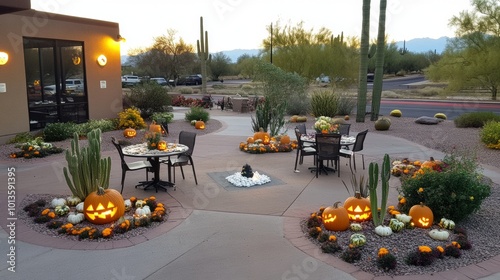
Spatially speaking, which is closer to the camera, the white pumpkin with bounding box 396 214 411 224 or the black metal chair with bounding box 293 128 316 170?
the white pumpkin with bounding box 396 214 411 224

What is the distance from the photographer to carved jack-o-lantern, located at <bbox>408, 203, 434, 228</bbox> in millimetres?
5355

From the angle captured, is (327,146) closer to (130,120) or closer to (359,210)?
(359,210)

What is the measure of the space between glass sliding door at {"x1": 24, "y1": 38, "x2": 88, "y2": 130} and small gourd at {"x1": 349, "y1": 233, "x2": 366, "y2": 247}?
1118 centimetres

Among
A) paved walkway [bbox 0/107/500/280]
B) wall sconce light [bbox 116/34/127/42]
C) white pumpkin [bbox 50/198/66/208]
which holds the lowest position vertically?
paved walkway [bbox 0/107/500/280]

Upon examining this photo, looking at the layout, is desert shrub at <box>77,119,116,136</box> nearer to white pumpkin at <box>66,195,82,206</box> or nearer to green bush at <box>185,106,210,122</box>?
green bush at <box>185,106,210,122</box>

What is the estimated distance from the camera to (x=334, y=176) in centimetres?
841

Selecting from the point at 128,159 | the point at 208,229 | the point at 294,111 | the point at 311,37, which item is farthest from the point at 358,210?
the point at 311,37

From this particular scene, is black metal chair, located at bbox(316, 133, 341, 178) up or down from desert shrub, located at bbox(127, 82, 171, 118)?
down

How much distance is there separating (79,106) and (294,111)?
948cm

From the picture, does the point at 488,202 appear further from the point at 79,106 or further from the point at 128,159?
the point at 79,106

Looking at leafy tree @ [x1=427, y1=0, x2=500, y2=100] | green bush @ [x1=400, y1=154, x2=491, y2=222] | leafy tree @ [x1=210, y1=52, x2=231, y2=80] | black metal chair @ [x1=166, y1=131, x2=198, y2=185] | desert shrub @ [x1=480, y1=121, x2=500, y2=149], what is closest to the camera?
green bush @ [x1=400, y1=154, x2=491, y2=222]

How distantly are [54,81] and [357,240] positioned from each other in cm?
1176

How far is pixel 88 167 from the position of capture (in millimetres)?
6004

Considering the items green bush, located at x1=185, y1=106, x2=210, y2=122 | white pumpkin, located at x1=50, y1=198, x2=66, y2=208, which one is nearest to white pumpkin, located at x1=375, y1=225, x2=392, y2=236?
white pumpkin, located at x1=50, y1=198, x2=66, y2=208
